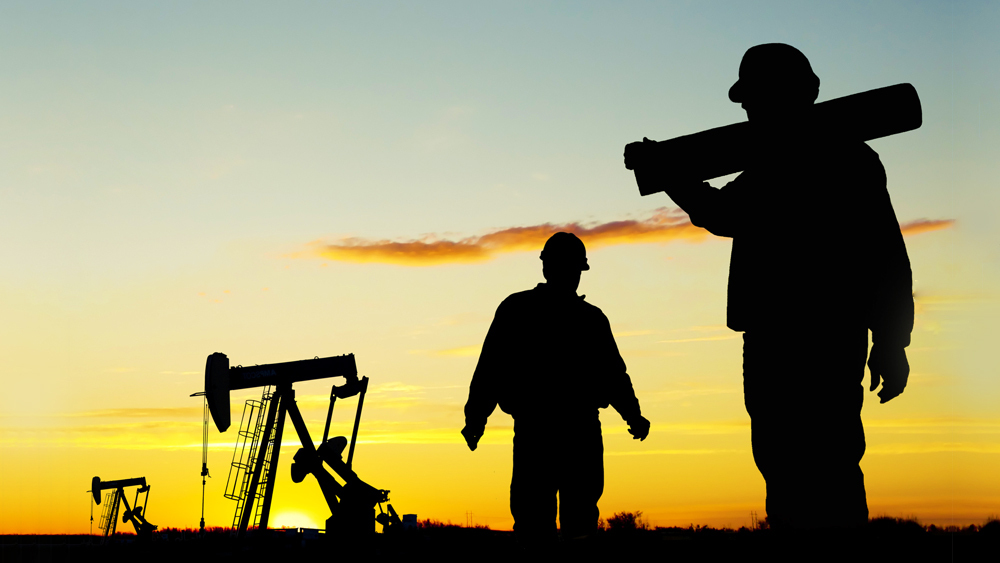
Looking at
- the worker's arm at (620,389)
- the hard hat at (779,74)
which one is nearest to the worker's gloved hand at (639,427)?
the worker's arm at (620,389)

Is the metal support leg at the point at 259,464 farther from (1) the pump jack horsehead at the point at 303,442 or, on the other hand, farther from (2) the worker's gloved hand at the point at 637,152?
(2) the worker's gloved hand at the point at 637,152

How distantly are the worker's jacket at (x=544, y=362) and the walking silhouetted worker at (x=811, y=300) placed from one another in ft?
4.14

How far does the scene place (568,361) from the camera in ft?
19.9

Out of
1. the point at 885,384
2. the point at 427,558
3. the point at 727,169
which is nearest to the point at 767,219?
the point at 727,169

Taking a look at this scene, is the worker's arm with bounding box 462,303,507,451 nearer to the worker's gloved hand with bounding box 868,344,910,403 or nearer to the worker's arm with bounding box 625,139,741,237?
the worker's arm with bounding box 625,139,741,237

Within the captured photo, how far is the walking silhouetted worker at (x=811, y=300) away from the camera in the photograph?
4.88 metres

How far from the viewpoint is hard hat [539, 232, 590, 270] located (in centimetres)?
601

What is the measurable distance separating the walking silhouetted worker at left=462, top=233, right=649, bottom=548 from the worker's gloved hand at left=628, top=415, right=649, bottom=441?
36 centimetres

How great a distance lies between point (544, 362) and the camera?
6.04m

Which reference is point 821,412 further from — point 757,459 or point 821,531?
point 821,531

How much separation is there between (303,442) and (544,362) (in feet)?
56.3

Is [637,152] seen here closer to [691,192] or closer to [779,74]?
[691,192]

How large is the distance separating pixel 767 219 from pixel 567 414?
1.94 m

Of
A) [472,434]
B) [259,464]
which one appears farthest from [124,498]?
[472,434]
